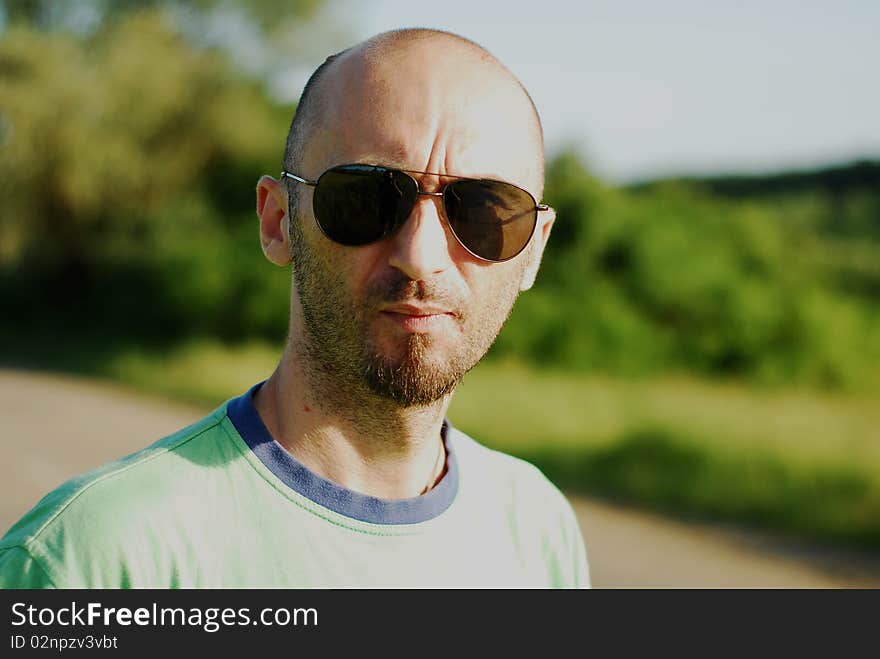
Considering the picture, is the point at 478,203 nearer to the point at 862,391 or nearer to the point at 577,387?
the point at 577,387

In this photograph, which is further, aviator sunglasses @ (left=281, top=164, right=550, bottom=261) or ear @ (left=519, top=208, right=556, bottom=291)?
ear @ (left=519, top=208, right=556, bottom=291)

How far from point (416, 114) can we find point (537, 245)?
48cm

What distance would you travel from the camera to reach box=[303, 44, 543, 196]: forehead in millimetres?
1667

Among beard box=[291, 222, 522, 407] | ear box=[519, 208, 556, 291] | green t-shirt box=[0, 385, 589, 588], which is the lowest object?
green t-shirt box=[0, 385, 589, 588]

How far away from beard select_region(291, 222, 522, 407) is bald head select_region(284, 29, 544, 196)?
0.71 feet

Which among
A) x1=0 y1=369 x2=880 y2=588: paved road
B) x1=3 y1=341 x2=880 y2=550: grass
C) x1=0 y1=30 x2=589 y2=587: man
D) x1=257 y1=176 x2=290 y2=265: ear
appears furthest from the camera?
x1=3 y1=341 x2=880 y2=550: grass

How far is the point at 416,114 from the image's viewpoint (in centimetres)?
167

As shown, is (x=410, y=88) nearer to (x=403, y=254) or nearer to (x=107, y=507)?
(x=403, y=254)

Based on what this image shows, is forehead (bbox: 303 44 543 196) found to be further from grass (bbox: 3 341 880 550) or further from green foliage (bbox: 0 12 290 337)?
green foliage (bbox: 0 12 290 337)

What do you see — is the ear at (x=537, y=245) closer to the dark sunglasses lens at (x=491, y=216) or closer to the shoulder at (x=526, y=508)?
the dark sunglasses lens at (x=491, y=216)

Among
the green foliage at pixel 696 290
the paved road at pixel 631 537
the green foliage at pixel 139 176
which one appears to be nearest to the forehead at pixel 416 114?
the paved road at pixel 631 537

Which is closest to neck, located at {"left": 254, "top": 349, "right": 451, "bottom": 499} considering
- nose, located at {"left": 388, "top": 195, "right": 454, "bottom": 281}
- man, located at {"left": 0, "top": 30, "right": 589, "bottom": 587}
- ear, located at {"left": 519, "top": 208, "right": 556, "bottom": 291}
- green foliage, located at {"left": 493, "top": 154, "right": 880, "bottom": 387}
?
man, located at {"left": 0, "top": 30, "right": 589, "bottom": 587}
